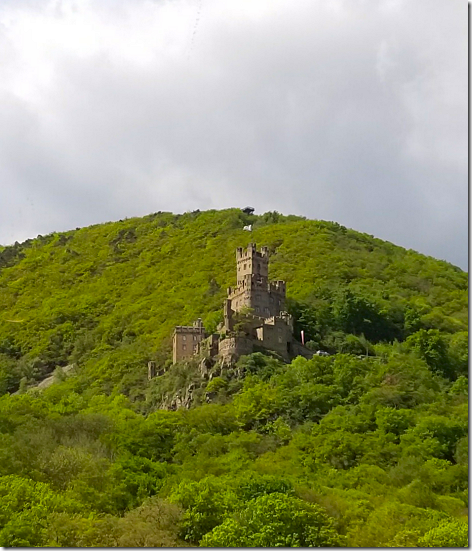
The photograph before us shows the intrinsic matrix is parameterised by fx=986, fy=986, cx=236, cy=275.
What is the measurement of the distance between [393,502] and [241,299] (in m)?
42.2

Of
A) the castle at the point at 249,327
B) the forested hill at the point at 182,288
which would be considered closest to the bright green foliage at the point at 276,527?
the castle at the point at 249,327

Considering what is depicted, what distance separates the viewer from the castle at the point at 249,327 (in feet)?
269

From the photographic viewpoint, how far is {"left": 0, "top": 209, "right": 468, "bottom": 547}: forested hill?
4722 cm

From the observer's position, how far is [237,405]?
7456 cm

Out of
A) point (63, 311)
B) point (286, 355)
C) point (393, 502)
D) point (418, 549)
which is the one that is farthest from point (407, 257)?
point (418, 549)

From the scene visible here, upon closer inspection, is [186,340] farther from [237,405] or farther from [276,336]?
[237,405]

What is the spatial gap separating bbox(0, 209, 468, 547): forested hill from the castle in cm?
207

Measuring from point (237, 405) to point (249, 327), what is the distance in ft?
36.7

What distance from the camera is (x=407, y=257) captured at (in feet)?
451

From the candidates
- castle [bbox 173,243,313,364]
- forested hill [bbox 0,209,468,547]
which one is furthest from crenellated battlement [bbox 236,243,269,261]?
forested hill [bbox 0,209,468,547]

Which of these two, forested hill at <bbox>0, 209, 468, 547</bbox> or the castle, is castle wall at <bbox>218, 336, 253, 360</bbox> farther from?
forested hill at <bbox>0, 209, 468, 547</bbox>

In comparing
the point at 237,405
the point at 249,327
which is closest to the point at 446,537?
the point at 237,405

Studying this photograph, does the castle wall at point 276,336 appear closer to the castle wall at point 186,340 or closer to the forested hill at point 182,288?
the castle wall at point 186,340

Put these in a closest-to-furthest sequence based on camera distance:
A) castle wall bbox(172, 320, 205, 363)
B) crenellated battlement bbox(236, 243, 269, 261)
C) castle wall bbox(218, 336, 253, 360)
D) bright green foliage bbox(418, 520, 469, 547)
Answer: bright green foliage bbox(418, 520, 469, 547) < castle wall bbox(218, 336, 253, 360) < castle wall bbox(172, 320, 205, 363) < crenellated battlement bbox(236, 243, 269, 261)
